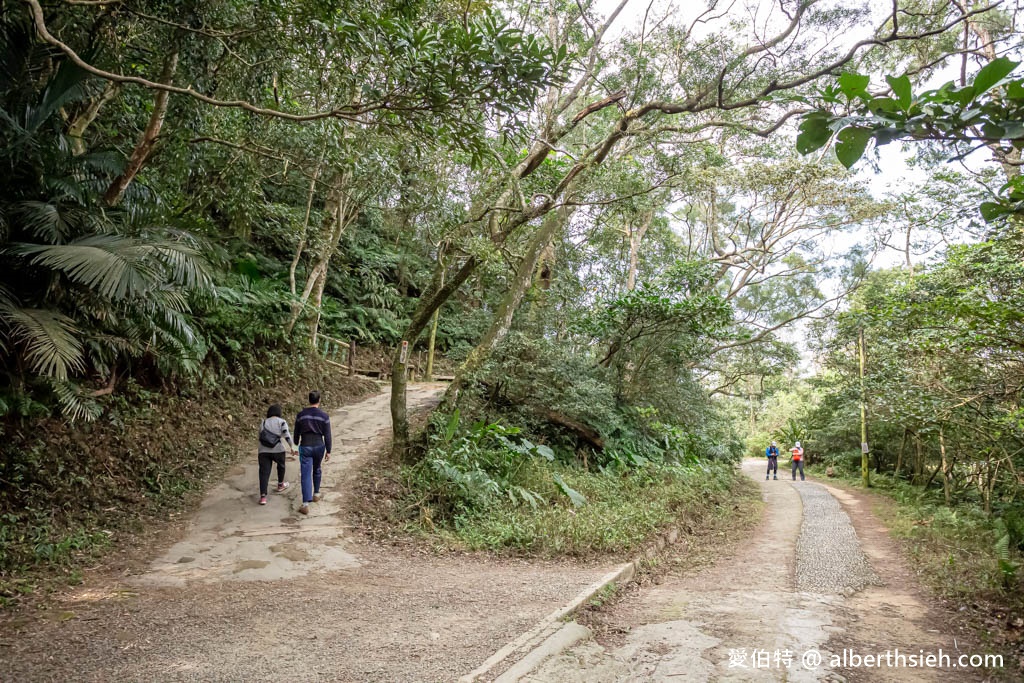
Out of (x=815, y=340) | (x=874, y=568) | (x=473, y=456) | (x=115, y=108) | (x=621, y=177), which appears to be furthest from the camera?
(x=815, y=340)

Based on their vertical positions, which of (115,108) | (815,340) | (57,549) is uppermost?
(115,108)

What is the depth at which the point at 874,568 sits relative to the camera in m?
7.56

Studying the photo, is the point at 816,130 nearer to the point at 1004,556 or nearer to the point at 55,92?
the point at 55,92

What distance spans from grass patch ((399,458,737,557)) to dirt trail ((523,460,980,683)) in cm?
103

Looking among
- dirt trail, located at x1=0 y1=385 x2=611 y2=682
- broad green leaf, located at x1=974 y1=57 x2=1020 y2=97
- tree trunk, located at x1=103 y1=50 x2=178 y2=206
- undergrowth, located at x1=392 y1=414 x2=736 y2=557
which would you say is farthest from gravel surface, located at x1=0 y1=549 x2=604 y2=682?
tree trunk, located at x1=103 y1=50 x2=178 y2=206

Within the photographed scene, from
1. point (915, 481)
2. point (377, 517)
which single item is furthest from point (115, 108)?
point (915, 481)

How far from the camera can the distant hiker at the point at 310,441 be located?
742 cm

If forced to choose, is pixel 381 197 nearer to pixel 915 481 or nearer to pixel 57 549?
pixel 57 549

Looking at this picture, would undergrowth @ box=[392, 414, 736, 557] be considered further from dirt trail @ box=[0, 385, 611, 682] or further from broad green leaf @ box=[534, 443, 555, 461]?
dirt trail @ box=[0, 385, 611, 682]

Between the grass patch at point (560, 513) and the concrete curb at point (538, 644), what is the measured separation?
1851 millimetres

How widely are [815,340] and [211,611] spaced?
23886mm

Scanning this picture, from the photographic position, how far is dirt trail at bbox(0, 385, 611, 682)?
11.4 feet

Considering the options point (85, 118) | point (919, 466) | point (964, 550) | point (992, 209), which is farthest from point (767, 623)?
point (919, 466)

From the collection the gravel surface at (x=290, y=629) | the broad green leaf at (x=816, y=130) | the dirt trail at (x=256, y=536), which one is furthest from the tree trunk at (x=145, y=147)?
the broad green leaf at (x=816, y=130)
